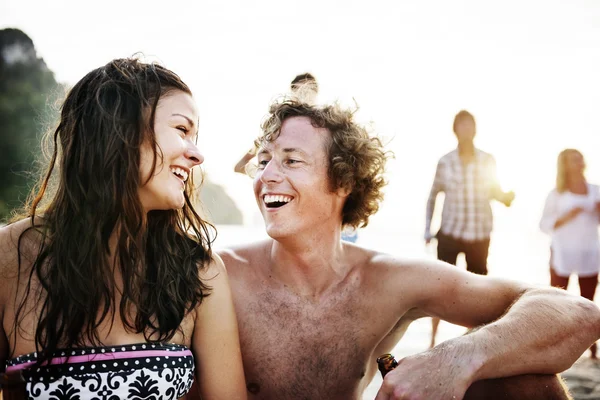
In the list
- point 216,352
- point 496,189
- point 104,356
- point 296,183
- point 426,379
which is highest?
point 296,183

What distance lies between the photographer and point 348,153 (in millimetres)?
3248

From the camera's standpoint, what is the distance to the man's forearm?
7.35ft

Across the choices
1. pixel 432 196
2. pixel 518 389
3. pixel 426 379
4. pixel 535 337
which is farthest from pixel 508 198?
pixel 426 379

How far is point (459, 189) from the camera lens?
641cm

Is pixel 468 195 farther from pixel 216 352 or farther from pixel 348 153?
pixel 216 352

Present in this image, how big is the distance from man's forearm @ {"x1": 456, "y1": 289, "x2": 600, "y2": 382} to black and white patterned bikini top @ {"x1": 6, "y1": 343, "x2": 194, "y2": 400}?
1.21 meters

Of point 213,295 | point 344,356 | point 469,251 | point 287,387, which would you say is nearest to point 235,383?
point 213,295

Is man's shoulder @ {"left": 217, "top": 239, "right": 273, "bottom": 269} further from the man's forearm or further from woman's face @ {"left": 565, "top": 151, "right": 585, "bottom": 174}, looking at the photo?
woman's face @ {"left": 565, "top": 151, "right": 585, "bottom": 174}

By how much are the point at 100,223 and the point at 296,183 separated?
115 centimetres

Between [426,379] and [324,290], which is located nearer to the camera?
[426,379]

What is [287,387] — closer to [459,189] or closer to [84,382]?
[84,382]

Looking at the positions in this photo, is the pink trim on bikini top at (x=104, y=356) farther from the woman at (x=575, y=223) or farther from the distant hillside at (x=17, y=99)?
the distant hillside at (x=17, y=99)

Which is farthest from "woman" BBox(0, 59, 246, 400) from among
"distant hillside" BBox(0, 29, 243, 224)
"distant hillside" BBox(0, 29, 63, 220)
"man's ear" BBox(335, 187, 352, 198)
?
"distant hillside" BBox(0, 29, 63, 220)

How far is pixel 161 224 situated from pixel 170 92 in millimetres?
603
